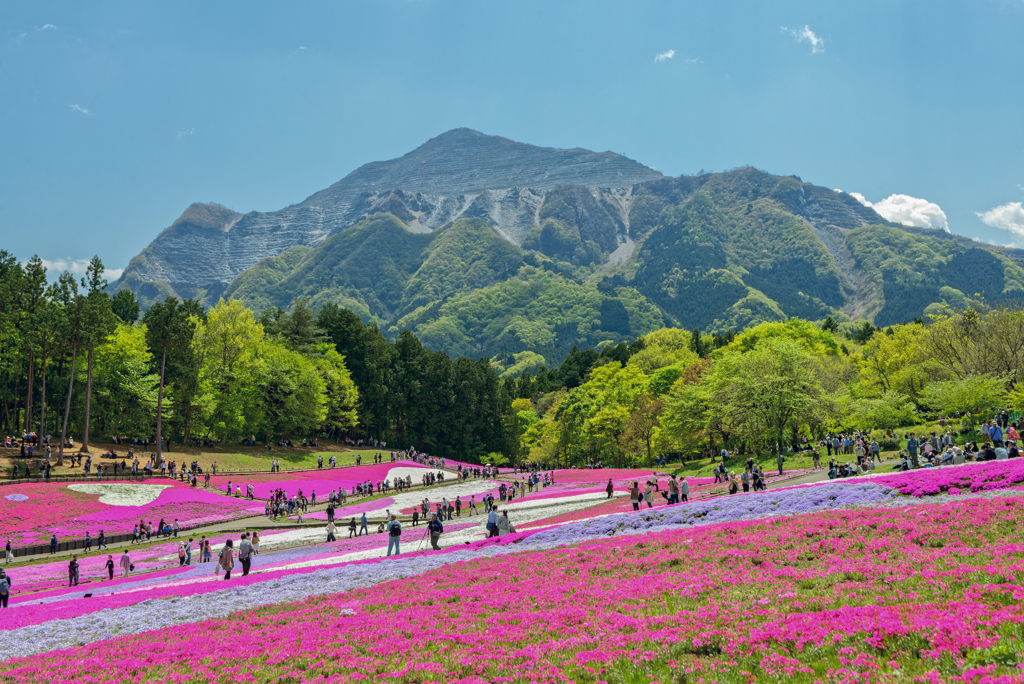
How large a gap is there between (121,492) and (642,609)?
5005 cm

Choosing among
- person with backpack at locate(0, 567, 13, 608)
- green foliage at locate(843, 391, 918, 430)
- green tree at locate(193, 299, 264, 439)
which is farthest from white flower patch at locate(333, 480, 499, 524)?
green foliage at locate(843, 391, 918, 430)

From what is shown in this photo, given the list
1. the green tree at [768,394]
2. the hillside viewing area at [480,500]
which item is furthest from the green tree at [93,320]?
the green tree at [768,394]

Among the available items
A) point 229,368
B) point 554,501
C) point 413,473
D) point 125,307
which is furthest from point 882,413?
point 125,307

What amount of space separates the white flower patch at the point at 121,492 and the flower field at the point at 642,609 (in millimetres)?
22056

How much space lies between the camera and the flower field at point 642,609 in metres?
10.6

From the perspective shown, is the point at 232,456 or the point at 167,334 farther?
the point at 232,456

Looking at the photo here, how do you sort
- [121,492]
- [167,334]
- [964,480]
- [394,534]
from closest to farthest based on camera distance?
[964,480], [394,534], [121,492], [167,334]

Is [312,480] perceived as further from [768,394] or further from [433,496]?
[768,394]

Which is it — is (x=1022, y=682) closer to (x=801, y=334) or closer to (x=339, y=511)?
(x=339, y=511)

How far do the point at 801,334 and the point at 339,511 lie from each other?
2845 inches

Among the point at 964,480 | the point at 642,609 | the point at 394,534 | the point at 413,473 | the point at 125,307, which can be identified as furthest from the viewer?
the point at 125,307

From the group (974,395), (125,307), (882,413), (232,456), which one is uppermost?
(125,307)

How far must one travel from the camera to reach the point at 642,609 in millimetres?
14758

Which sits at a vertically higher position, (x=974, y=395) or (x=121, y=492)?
(x=974, y=395)
